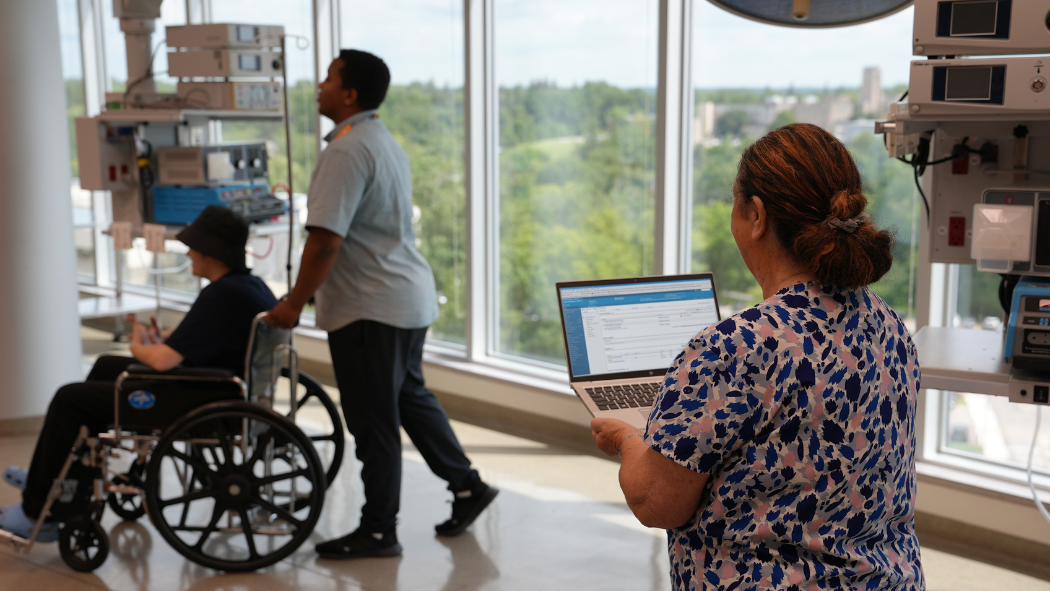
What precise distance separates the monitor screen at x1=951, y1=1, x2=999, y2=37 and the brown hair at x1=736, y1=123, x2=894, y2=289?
3.63 feet

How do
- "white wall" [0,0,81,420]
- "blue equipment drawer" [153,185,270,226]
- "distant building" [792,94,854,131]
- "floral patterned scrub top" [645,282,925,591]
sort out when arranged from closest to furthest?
1. "floral patterned scrub top" [645,282,925,591]
2. "distant building" [792,94,854,131]
3. "white wall" [0,0,81,420]
4. "blue equipment drawer" [153,185,270,226]

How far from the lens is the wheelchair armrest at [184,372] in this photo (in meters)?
2.86

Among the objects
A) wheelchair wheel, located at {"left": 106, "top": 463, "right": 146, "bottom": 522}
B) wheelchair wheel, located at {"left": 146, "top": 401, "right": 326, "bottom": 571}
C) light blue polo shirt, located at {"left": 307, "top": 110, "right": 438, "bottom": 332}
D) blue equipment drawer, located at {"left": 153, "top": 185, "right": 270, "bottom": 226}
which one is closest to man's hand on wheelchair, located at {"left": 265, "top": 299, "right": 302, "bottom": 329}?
light blue polo shirt, located at {"left": 307, "top": 110, "right": 438, "bottom": 332}

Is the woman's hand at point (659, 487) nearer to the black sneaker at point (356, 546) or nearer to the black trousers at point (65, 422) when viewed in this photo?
the black sneaker at point (356, 546)

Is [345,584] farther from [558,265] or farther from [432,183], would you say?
[432,183]

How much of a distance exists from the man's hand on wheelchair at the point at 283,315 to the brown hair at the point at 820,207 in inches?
76.7

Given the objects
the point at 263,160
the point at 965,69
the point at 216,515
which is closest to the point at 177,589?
the point at 216,515

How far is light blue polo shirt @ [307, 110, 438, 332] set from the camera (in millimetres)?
2977

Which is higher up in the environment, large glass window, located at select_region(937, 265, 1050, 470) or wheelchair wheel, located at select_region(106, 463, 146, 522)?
large glass window, located at select_region(937, 265, 1050, 470)

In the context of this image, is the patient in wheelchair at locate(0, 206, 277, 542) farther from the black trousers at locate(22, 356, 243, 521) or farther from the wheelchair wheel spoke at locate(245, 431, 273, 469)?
the wheelchair wheel spoke at locate(245, 431, 273, 469)

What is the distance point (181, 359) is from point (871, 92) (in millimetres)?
2583

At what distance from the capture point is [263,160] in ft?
14.9

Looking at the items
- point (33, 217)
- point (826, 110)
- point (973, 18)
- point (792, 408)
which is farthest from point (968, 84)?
point (33, 217)

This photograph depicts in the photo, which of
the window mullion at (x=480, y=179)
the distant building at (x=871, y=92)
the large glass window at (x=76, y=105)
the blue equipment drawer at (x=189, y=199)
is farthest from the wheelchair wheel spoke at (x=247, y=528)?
the large glass window at (x=76, y=105)
